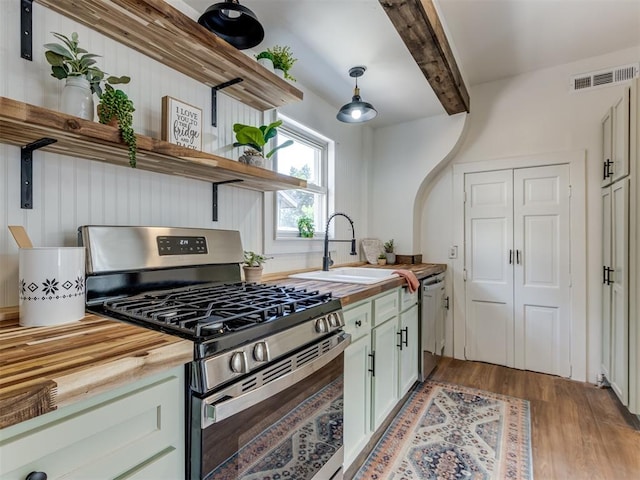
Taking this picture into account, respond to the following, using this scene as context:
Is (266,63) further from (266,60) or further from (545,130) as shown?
(545,130)

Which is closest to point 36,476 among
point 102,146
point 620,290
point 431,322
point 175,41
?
point 102,146

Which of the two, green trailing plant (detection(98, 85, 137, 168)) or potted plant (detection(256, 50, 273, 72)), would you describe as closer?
green trailing plant (detection(98, 85, 137, 168))

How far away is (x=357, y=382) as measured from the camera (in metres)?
1.62

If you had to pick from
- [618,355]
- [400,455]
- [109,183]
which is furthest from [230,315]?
[618,355]

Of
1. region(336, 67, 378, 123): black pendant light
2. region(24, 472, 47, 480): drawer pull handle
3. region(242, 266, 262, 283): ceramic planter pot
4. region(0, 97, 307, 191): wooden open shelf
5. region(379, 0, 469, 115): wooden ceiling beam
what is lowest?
region(24, 472, 47, 480): drawer pull handle

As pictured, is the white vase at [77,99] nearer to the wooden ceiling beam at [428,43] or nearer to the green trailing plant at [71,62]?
the green trailing plant at [71,62]

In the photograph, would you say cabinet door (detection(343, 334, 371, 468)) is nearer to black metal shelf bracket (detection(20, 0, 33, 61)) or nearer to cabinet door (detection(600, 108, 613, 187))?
black metal shelf bracket (detection(20, 0, 33, 61))

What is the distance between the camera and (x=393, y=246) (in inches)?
135

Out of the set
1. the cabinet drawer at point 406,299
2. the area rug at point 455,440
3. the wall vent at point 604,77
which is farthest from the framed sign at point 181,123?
the wall vent at point 604,77

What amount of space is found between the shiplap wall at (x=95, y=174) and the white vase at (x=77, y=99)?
0.12 m

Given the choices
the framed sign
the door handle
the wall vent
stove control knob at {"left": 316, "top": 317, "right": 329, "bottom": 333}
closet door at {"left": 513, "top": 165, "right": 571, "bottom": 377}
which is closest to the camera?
stove control knob at {"left": 316, "top": 317, "right": 329, "bottom": 333}

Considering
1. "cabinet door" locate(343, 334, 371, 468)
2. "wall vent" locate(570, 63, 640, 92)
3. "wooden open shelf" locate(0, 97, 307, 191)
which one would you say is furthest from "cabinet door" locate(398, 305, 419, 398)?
"wall vent" locate(570, 63, 640, 92)

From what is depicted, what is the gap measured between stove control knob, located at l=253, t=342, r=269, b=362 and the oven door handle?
0.08m

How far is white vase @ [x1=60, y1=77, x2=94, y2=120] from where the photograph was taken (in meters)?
1.08
